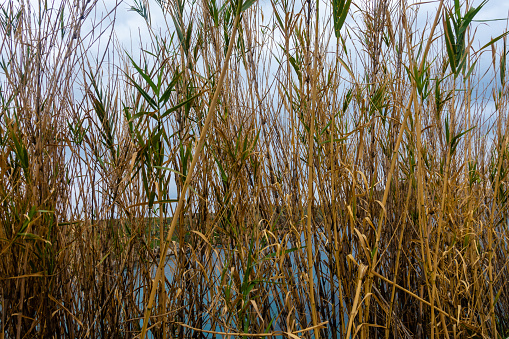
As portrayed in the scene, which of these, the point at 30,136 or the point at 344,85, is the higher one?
the point at 344,85

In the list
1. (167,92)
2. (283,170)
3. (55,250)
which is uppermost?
(167,92)

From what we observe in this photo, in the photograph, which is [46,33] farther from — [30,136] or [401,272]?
[401,272]

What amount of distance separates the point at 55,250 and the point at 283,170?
935 mm

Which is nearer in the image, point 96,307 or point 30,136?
point 30,136

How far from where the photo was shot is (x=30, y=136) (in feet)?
4.01

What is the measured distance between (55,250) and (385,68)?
58.7 inches

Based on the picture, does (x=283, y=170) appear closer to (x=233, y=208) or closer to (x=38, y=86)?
(x=233, y=208)

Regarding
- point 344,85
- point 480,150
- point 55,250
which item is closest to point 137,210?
point 55,250

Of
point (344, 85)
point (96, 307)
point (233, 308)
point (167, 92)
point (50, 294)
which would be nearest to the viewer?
point (167, 92)

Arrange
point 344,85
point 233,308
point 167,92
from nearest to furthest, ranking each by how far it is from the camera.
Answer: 1. point 167,92
2. point 233,308
3. point 344,85

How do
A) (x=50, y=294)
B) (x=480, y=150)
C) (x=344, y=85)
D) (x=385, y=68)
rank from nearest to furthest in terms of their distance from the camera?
(x=50, y=294) → (x=385, y=68) → (x=344, y=85) → (x=480, y=150)

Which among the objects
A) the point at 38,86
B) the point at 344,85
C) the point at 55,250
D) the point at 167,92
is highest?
the point at 344,85

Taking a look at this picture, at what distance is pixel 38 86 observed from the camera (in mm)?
1247

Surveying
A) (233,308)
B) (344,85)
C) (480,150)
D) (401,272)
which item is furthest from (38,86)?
(480,150)
